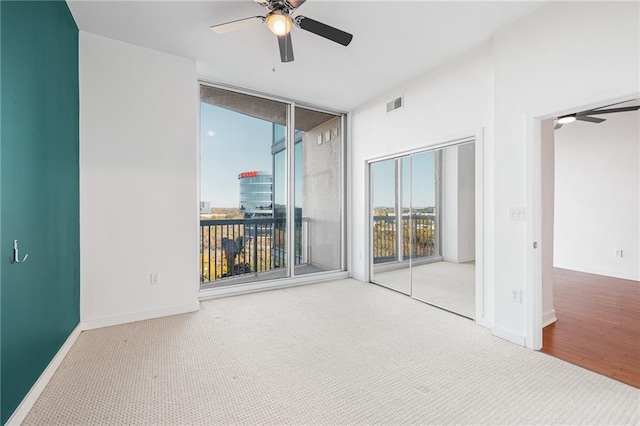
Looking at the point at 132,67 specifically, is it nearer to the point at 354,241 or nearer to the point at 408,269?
the point at 354,241

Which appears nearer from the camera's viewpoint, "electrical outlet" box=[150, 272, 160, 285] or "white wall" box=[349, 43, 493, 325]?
"white wall" box=[349, 43, 493, 325]

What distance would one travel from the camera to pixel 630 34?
6.46ft

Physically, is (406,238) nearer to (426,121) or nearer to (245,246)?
(426,121)

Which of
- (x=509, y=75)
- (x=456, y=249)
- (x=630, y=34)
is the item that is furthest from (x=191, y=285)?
(x=630, y=34)

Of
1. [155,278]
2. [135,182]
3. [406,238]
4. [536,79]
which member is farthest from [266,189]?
[536,79]

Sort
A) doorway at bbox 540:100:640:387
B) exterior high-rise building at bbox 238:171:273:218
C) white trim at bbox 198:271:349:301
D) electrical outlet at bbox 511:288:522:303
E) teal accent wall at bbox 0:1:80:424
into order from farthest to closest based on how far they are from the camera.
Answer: exterior high-rise building at bbox 238:171:273:218 → white trim at bbox 198:271:349:301 → doorway at bbox 540:100:640:387 → electrical outlet at bbox 511:288:522:303 → teal accent wall at bbox 0:1:80:424

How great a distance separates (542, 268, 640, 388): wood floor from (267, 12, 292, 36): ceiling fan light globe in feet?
10.8

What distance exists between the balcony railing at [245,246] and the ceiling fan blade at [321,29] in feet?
8.81

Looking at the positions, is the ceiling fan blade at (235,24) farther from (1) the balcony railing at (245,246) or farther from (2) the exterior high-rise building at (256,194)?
(1) the balcony railing at (245,246)

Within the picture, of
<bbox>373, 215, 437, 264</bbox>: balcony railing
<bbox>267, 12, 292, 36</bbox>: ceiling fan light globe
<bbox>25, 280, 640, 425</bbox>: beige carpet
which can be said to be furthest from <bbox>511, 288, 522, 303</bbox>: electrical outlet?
<bbox>267, 12, 292, 36</bbox>: ceiling fan light globe

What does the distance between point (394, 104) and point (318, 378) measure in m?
3.47

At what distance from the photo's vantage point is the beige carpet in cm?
170

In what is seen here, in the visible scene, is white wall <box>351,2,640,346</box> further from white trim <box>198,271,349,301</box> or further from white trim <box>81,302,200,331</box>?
white trim <box>81,302,200,331</box>

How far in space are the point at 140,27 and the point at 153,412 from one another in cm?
315
